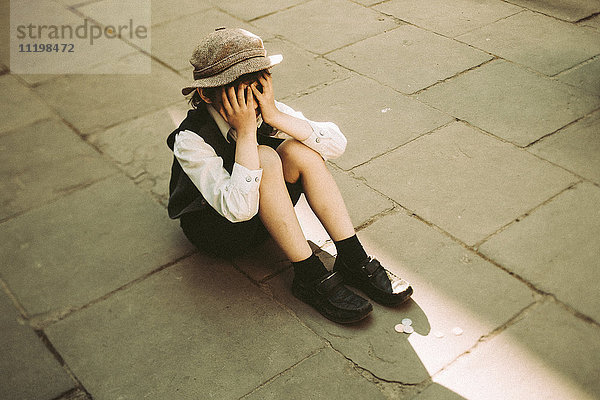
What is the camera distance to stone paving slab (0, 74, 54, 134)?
3697 millimetres

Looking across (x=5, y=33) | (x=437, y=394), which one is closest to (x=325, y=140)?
(x=437, y=394)

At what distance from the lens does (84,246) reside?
107 inches

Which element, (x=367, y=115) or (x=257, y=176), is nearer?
(x=257, y=176)

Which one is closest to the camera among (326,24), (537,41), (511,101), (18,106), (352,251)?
(352,251)

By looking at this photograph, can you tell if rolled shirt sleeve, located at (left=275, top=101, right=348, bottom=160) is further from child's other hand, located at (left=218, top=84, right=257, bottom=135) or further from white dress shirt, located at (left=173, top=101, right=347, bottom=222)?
child's other hand, located at (left=218, top=84, right=257, bottom=135)

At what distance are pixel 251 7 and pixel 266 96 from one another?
285cm

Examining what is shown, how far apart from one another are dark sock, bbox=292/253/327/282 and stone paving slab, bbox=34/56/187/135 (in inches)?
71.6

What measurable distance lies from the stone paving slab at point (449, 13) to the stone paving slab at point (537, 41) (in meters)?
0.09

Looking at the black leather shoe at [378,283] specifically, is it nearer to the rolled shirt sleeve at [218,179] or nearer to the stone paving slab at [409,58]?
the rolled shirt sleeve at [218,179]

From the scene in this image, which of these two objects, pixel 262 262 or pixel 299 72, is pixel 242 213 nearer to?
pixel 262 262

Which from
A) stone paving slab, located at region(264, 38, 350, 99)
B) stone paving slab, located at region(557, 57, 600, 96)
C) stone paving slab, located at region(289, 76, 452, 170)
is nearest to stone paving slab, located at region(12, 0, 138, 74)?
stone paving slab, located at region(264, 38, 350, 99)

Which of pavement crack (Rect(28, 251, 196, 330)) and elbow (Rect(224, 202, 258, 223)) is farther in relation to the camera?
pavement crack (Rect(28, 251, 196, 330))

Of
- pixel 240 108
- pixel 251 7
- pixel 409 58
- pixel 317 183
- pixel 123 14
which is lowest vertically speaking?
pixel 123 14

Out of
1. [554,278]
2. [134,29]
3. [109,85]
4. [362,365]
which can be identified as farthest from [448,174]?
[134,29]
